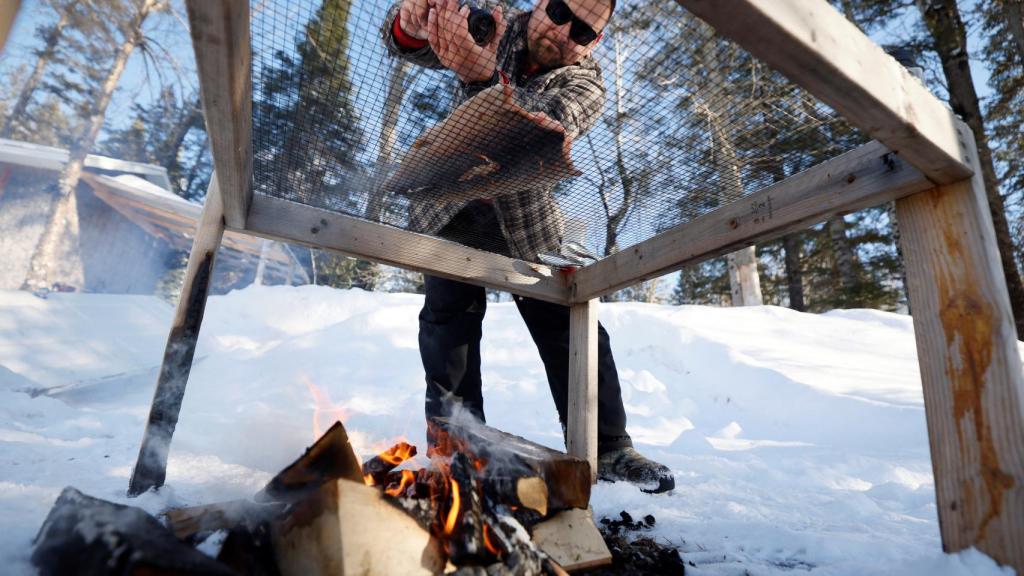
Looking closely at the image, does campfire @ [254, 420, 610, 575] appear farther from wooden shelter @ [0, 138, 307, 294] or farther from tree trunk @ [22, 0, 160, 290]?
tree trunk @ [22, 0, 160, 290]

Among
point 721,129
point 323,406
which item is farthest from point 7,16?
point 323,406

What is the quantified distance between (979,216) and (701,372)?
171 inches

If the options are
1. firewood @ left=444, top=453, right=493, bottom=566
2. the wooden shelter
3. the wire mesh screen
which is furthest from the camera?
the wooden shelter

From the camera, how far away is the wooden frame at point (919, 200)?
809mm

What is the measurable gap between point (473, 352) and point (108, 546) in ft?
6.03

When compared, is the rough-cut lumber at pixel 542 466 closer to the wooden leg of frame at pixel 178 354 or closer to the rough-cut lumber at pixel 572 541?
the rough-cut lumber at pixel 572 541

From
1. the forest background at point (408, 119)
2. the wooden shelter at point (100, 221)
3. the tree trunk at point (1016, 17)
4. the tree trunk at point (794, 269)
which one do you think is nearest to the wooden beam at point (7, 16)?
the forest background at point (408, 119)

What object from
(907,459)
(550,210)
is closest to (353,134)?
(550,210)

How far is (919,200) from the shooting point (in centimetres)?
120

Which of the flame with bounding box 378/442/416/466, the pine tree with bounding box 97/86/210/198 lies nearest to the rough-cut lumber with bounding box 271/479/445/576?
the flame with bounding box 378/442/416/466

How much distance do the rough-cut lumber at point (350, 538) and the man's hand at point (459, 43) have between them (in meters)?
1.23

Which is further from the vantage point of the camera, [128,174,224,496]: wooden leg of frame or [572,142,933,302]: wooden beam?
[128,174,224,496]: wooden leg of frame

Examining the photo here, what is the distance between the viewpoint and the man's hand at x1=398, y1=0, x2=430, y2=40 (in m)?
1.45

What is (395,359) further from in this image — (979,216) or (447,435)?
(979,216)
